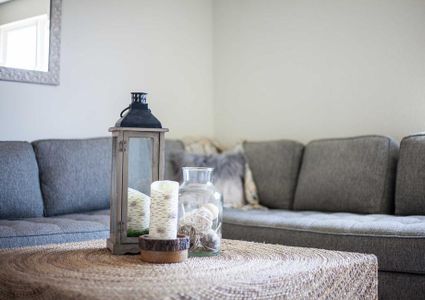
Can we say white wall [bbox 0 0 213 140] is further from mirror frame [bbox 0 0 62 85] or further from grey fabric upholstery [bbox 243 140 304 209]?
grey fabric upholstery [bbox 243 140 304 209]

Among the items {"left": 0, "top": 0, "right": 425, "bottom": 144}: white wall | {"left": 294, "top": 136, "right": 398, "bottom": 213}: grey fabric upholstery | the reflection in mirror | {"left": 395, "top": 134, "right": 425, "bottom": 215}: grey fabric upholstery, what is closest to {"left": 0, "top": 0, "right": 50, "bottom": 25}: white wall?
the reflection in mirror

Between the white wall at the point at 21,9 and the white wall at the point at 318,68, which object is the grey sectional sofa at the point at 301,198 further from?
the white wall at the point at 21,9

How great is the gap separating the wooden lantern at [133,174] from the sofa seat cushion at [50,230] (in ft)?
2.22

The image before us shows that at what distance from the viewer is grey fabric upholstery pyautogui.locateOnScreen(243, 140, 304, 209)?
353cm

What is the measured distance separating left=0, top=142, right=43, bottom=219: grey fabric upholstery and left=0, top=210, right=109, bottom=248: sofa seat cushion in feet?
0.31

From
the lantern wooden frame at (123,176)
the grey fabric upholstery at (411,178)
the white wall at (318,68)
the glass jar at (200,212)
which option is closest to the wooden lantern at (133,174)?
the lantern wooden frame at (123,176)

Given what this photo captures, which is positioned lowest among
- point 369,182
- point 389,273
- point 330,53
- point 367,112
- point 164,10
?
point 389,273

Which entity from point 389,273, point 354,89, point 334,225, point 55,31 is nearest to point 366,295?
point 389,273

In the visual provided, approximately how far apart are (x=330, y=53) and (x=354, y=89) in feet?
0.99

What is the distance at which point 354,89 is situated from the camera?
358cm

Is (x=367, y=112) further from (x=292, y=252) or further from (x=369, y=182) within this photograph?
(x=292, y=252)

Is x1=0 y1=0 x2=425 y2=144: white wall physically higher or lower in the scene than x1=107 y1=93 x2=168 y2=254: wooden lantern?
higher

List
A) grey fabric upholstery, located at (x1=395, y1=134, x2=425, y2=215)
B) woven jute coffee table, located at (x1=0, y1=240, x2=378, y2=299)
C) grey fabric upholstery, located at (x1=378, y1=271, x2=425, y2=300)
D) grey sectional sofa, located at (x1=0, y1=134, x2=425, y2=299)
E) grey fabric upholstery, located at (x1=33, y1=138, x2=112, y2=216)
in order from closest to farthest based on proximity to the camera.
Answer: woven jute coffee table, located at (x1=0, y1=240, x2=378, y2=299) < grey fabric upholstery, located at (x1=378, y1=271, x2=425, y2=300) < grey sectional sofa, located at (x1=0, y1=134, x2=425, y2=299) < grey fabric upholstery, located at (x1=395, y1=134, x2=425, y2=215) < grey fabric upholstery, located at (x1=33, y1=138, x2=112, y2=216)

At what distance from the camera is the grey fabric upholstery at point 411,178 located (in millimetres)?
2877
